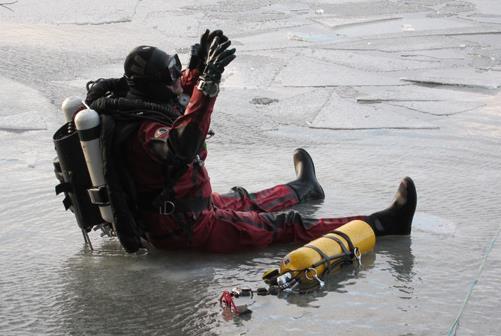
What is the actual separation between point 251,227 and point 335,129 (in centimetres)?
242

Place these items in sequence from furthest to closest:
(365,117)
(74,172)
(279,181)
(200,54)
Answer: (365,117) → (279,181) → (200,54) → (74,172)

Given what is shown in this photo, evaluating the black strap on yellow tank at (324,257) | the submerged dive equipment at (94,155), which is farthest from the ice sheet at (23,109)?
the black strap on yellow tank at (324,257)

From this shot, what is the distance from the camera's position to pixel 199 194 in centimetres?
430

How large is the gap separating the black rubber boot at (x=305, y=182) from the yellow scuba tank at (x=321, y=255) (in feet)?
2.95

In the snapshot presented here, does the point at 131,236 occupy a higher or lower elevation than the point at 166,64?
lower

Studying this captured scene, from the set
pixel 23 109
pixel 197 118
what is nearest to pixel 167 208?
pixel 197 118

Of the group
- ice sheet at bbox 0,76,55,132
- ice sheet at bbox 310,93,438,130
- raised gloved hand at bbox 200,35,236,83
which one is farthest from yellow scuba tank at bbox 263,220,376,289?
ice sheet at bbox 0,76,55,132

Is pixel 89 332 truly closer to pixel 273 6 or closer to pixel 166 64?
pixel 166 64

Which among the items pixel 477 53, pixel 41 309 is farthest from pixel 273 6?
pixel 41 309

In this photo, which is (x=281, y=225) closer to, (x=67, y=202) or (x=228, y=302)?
(x=228, y=302)

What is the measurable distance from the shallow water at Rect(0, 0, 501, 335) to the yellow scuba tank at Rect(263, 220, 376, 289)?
8cm

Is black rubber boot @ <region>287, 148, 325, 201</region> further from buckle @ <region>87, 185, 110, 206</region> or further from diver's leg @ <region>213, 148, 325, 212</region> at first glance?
buckle @ <region>87, 185, 110, 206</region>

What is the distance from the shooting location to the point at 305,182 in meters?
5.21

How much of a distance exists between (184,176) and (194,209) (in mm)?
194
